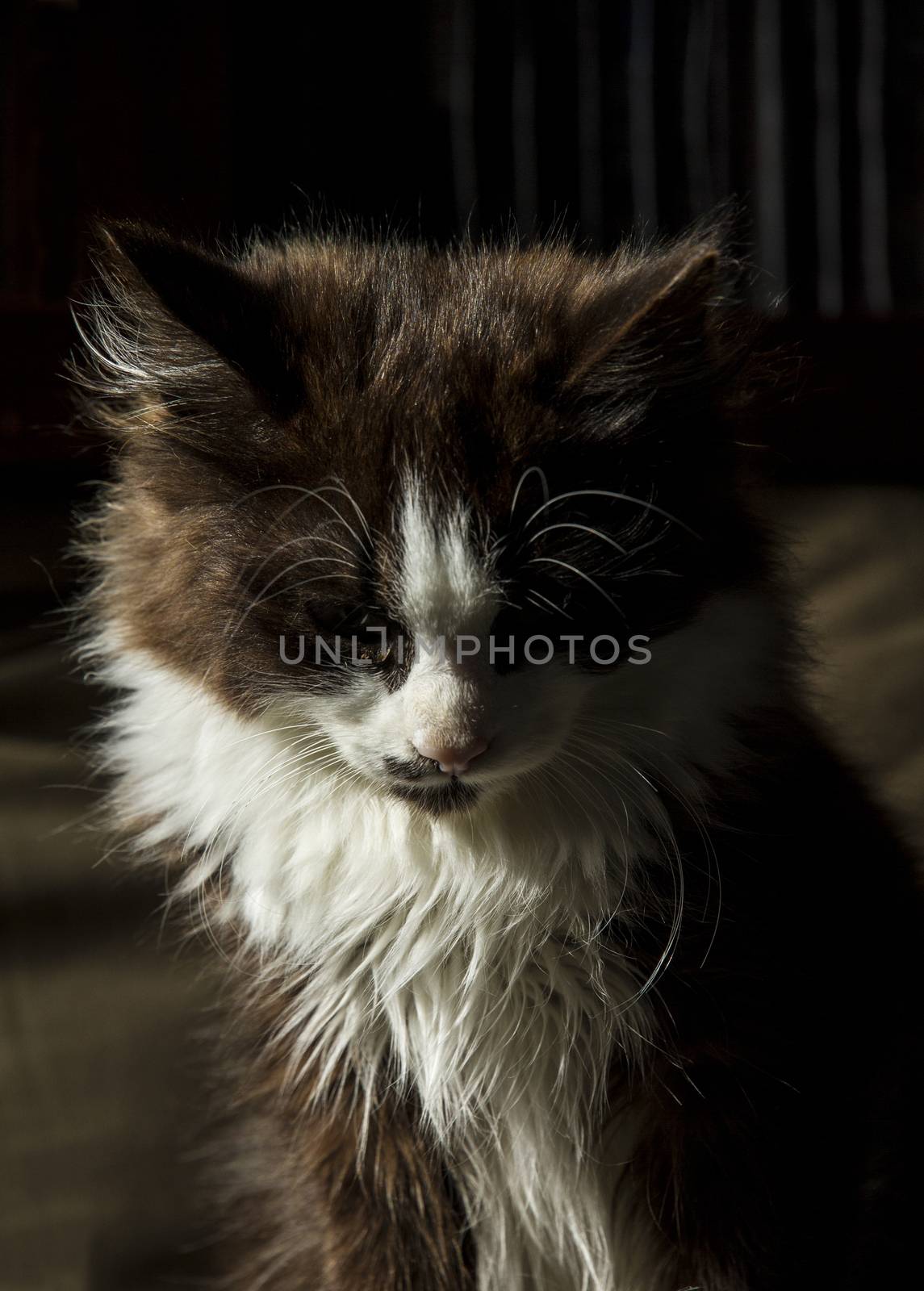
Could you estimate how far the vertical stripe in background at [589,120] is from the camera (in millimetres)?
2521

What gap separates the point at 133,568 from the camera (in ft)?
4.45

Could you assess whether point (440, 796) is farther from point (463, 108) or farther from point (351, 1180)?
point (463, 108)

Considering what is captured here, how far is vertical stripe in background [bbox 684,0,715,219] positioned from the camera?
2.57 meters

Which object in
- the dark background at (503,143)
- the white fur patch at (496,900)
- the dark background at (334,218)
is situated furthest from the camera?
the dark background at (503,143)

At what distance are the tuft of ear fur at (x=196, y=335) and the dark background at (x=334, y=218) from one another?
465 mm

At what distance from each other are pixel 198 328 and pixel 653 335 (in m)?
0.39

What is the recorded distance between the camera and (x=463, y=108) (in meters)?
2.51

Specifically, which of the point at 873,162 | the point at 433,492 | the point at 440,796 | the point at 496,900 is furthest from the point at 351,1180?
the point at 873,162

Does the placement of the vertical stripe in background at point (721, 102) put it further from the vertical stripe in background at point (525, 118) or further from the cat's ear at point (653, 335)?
the cat's ear at point (653, 335)

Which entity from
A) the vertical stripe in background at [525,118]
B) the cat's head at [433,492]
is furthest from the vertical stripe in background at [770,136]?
the cat's head at [433,492]

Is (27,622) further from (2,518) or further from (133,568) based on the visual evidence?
(133,568)

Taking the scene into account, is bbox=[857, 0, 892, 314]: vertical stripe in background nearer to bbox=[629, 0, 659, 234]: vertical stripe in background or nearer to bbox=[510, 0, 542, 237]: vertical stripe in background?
bbox=[629, 0, 659, 234]: vertical stripe in background

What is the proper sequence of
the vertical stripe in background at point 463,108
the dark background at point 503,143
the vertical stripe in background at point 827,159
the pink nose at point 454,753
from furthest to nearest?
the vertical stripe in background at point 827,159 < the vertical stripe in background at point 463,108 < the dark background at point 503,143 < the pink nose at point 454,753

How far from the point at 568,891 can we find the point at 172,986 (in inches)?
35.7
